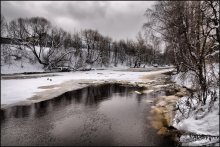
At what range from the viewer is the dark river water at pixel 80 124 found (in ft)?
28.2

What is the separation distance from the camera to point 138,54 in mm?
73750

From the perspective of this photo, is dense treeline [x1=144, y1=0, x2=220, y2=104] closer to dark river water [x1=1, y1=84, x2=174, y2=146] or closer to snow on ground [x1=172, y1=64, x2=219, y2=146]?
snow on ground [x1=172, y1=64, x2=219, y2=146]

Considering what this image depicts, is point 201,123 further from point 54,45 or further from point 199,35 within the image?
point 54,45

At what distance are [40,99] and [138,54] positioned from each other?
199 ft

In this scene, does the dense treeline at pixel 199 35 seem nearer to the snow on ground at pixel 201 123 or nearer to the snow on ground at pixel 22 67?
the snow on ground at pixel 201 123

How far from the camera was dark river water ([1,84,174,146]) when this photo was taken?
859 centimetres

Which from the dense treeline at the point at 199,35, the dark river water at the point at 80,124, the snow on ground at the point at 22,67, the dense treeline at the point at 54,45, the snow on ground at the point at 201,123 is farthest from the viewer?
the dense treeline at the point at 54,45

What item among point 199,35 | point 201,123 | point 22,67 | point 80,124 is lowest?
point 80,124

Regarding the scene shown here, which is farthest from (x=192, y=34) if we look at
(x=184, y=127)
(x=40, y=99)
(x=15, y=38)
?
(x=15, y=38)

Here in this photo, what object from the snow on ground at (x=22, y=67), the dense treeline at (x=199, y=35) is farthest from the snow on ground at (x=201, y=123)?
the snow on ground at (x=22, y=67)

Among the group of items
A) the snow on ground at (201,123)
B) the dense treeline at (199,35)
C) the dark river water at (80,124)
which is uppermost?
the dense treeline at (199,35)

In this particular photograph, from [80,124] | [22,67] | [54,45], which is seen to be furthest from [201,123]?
[54,45]

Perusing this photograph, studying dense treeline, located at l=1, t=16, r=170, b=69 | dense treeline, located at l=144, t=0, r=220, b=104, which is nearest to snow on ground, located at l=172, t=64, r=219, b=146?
dense treeline, located at l=144, t=0, r=220, b=104

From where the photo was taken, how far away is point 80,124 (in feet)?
34.5
